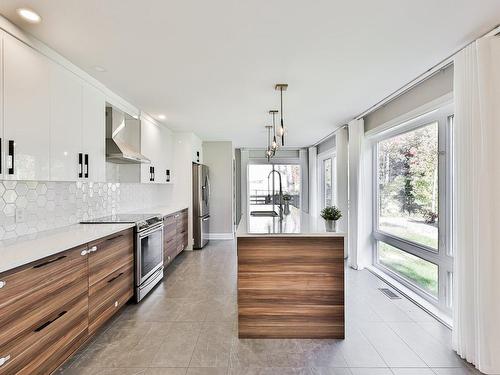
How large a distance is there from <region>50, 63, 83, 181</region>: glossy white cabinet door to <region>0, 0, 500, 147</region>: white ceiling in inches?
7.9

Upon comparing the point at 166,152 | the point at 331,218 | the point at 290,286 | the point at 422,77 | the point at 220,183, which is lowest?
the point at 290,286

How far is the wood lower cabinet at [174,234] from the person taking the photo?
4391 millimetres

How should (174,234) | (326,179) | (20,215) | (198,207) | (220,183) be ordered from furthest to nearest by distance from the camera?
(326,179)
(220,183)
(198,207)
(174,234)
(20,215)

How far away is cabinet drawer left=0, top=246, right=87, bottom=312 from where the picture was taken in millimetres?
1546

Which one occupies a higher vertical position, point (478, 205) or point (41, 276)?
point (478, 205)

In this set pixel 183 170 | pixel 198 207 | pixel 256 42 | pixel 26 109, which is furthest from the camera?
pixel 198 207

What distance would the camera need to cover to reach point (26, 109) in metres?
2.07

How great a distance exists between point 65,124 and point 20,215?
86 cm

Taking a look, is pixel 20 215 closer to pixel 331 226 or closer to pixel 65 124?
pixel 65 124

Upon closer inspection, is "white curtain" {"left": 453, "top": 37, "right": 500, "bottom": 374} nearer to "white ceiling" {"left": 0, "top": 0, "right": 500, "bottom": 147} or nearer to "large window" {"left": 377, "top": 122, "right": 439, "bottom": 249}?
"white ceiling" {"left": 0, "top": 0, "right": 500, "bottom": 147}

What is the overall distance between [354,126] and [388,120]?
840 millimetres

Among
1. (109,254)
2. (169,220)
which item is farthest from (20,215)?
(169,220)

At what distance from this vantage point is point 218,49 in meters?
2.33

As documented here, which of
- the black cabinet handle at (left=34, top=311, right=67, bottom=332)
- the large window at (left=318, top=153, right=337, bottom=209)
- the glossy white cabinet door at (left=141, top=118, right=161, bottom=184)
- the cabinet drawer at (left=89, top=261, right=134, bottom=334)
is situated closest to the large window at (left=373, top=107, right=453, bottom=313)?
the large window at (left=318, top=153, right=337, bottom=209)
